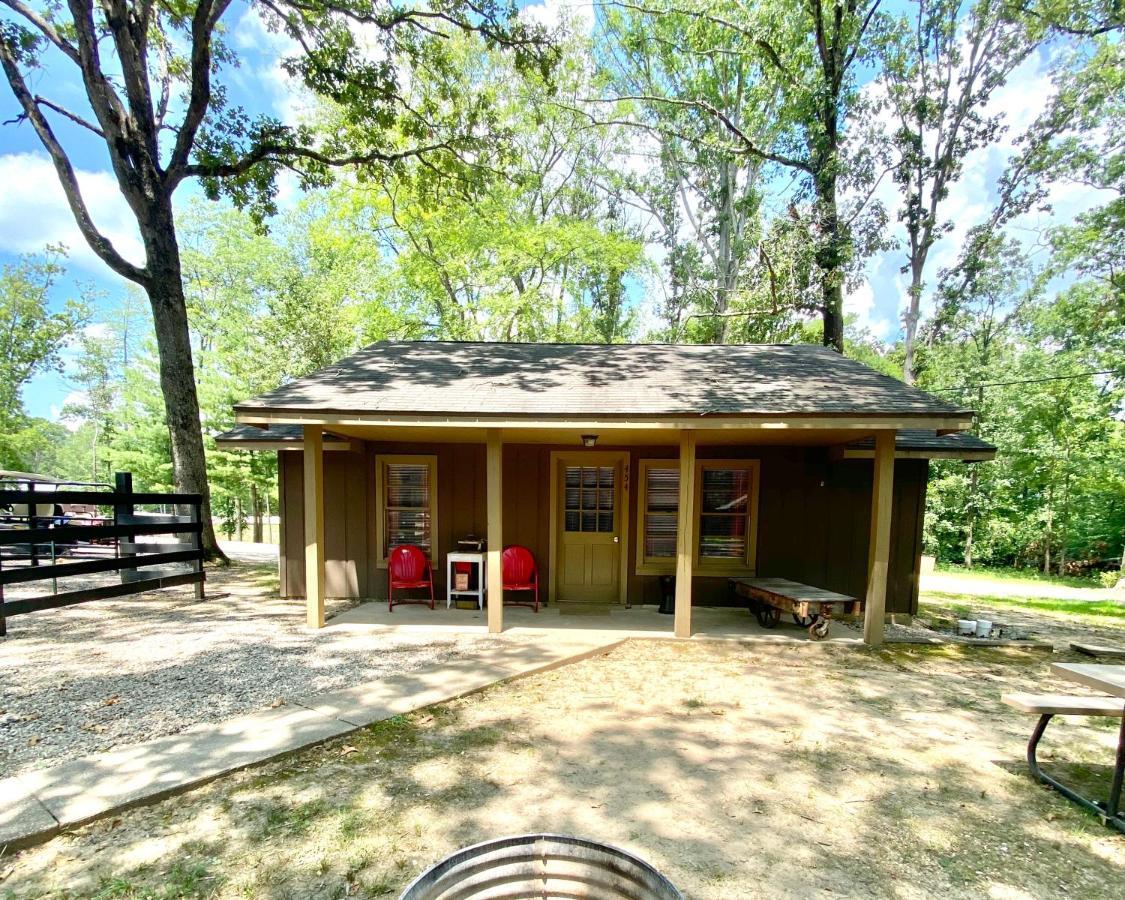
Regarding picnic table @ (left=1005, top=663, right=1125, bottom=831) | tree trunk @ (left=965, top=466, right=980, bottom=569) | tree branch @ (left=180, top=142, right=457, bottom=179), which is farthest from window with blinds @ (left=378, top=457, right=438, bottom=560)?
tree trunk @ (left=965, top=466, right=980, bottom=569)

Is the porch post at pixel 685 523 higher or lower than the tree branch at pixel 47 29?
lower

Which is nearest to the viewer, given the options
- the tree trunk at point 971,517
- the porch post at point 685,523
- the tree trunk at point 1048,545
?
the porch post at point 685,523

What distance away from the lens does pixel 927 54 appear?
48.3ft

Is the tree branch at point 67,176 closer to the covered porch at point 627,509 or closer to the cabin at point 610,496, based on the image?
the cabin at point 610,496

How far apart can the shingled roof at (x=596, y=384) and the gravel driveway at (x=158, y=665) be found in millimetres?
2389

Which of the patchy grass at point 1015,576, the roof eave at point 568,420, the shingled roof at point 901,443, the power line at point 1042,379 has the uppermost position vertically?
the power line at point 1042,379

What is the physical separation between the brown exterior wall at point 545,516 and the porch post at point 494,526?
1.49 metres

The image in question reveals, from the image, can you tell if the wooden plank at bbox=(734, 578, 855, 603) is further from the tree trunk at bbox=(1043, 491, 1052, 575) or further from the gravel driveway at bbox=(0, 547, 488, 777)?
the tree trunk at bbox=(1043, 491, 1052, 575)

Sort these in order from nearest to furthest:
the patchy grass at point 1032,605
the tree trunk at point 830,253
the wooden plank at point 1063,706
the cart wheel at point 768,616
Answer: the wooden plank at point 1063,706
the cart wheel at point 768,616
the patchy grass at point 1032,605
the tree trunk at point 830,253

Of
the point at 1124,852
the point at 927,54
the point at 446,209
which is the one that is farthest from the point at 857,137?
the point at 1124,852

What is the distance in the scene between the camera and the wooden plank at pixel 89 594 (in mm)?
5125

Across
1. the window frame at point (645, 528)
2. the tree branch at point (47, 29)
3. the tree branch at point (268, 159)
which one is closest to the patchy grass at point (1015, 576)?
the window frame at point (645, 528)

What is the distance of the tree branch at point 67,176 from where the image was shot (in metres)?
8.40

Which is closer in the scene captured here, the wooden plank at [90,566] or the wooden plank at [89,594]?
the wooden plank at [90,566]
